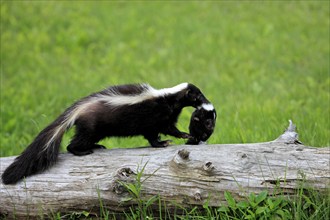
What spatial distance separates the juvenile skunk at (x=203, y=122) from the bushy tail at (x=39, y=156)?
1272 millimetres

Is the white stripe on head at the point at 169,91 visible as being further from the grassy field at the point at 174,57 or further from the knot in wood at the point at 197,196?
the grassy field at the point at 174,57

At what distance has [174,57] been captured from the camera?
12023 millimetres

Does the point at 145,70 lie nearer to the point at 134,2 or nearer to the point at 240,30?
the point at 240,30

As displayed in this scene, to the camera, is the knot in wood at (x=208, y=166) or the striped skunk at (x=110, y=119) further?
the striped skunk at (x=110, y=119)

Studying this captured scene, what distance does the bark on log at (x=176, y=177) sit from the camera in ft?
15.2

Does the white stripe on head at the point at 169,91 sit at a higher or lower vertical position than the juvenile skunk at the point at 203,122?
higher

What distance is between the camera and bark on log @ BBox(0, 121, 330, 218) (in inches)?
182

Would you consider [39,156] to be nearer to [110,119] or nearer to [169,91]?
[110,119]

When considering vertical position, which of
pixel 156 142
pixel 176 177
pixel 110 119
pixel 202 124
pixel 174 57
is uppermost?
pixel 174 57

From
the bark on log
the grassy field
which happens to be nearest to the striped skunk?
the bark on log

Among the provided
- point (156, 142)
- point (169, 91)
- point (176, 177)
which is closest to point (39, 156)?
point (156, 142)

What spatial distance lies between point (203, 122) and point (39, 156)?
→ 1.66 m

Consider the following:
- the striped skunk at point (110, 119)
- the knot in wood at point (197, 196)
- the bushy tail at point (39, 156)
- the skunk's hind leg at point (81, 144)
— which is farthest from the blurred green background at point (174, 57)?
the knot in wood at point (197, 196)

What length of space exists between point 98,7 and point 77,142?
370 inches
